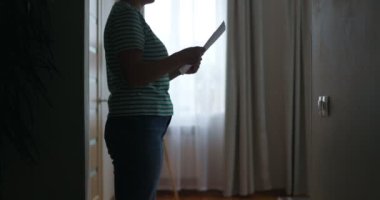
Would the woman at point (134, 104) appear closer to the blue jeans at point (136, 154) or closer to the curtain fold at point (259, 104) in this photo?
the blue jeans at point (136, 154)

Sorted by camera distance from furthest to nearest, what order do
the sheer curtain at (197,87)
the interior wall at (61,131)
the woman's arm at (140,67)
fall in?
the sheer curtain at (197,87), the interior wall at (61,131), the woman's arm at (140,67)

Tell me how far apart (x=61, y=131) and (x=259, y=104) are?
7.09 ft

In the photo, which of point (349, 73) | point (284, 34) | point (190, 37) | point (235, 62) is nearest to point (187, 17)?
point (190, 37)

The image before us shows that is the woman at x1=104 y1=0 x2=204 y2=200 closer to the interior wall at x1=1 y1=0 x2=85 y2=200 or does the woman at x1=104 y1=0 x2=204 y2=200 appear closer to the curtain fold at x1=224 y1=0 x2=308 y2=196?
the interior wall at x1=1 y1=0 x2=85 y2=200

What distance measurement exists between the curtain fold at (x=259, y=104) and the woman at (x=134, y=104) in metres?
2.04

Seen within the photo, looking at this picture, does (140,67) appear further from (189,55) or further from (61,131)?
(61,131)

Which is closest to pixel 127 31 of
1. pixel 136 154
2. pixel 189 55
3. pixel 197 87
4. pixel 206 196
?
pixel 189 55

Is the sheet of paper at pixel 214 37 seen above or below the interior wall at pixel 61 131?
above

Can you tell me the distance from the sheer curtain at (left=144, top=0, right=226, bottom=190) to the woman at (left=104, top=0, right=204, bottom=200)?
2076mm

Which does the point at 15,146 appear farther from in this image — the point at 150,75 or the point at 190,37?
the point at 190,37

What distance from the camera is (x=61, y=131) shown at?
3.91ft

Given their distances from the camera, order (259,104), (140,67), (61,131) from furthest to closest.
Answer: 1. (259,104)
2. (61,131)
3. (140,67)

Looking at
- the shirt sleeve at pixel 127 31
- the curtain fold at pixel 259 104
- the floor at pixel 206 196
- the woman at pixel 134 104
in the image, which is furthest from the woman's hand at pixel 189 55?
the floor at pixel 206 196

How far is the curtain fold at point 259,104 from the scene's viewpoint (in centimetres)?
302
